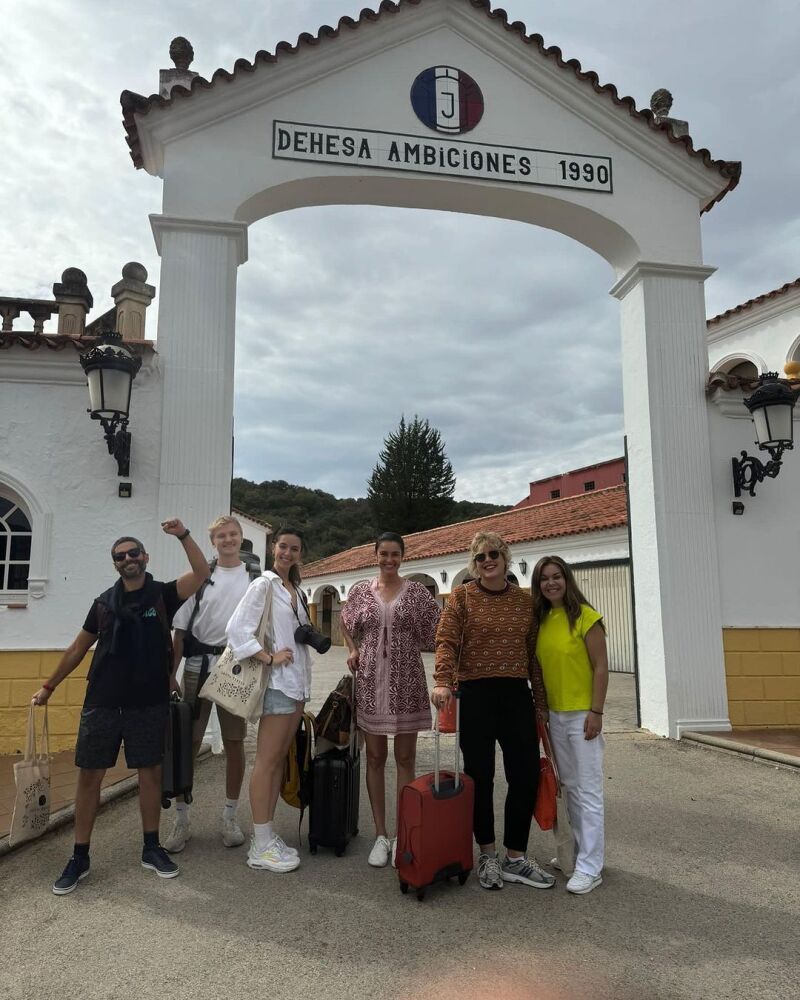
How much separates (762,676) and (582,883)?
440 centimetres

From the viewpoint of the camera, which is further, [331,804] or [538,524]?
[538,524]

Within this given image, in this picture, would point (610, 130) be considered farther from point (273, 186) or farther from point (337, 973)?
point (337, 973)

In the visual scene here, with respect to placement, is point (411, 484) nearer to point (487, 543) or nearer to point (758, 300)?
point (758, 300)

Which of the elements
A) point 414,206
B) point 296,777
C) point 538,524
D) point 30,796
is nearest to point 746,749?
point 296,777

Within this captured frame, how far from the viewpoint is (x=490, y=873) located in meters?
3.37

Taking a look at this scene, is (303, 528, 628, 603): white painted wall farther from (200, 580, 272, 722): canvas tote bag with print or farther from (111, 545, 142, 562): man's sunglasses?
(111, 545, 142, 562): man's sunglasses

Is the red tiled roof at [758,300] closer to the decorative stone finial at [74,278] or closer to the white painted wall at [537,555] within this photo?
the white painted wall at [537,555]

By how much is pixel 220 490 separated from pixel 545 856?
3.92 metres

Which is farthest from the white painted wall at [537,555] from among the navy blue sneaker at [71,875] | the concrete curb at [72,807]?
the navy blue sneaker at [71,875]

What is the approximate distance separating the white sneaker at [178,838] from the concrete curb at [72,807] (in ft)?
2.38

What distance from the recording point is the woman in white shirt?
359 centimetres

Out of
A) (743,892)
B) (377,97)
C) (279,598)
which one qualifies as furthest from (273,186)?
(743,892)

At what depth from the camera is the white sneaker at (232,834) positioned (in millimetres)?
3896

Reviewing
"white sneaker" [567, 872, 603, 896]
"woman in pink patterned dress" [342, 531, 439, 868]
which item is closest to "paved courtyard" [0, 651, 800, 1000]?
"white sneaker" [567, 872, 603, 896]
